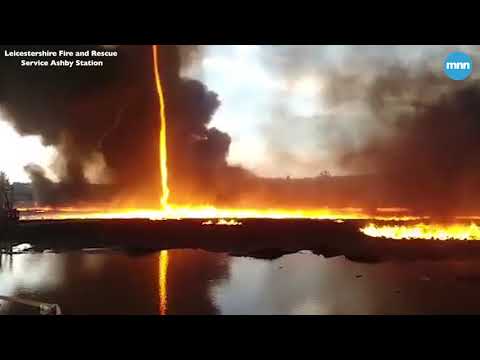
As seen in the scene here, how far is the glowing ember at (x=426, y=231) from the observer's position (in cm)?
496

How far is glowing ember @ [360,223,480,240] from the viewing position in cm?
496

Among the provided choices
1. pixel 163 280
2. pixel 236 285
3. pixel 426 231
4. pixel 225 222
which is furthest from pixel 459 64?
pixel 163 280

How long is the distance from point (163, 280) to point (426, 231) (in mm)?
3564

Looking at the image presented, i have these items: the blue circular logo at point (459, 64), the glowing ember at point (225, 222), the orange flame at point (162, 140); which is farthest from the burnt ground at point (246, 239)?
the blue circular logo at point (459, 64)

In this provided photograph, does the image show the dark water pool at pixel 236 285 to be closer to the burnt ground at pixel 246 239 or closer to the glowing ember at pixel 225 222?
the burnt ground at pixel 246 239

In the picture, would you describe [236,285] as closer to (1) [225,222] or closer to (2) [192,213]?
(1) [225,222]

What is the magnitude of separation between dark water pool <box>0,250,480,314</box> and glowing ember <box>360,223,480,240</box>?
354 millimetres

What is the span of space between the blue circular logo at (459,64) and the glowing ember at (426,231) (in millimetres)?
1815

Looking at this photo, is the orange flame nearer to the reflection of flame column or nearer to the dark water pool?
the reflection of flame column

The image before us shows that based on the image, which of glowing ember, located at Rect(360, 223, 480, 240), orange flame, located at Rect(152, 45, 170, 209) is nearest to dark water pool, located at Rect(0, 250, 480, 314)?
glowing ember, located at Rect(360, 223, 480, 240)

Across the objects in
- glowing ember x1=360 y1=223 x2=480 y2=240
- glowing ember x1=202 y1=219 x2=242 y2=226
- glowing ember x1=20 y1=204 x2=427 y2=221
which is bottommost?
glowing ember x1=360 y1=223 x2=480 y2=240
